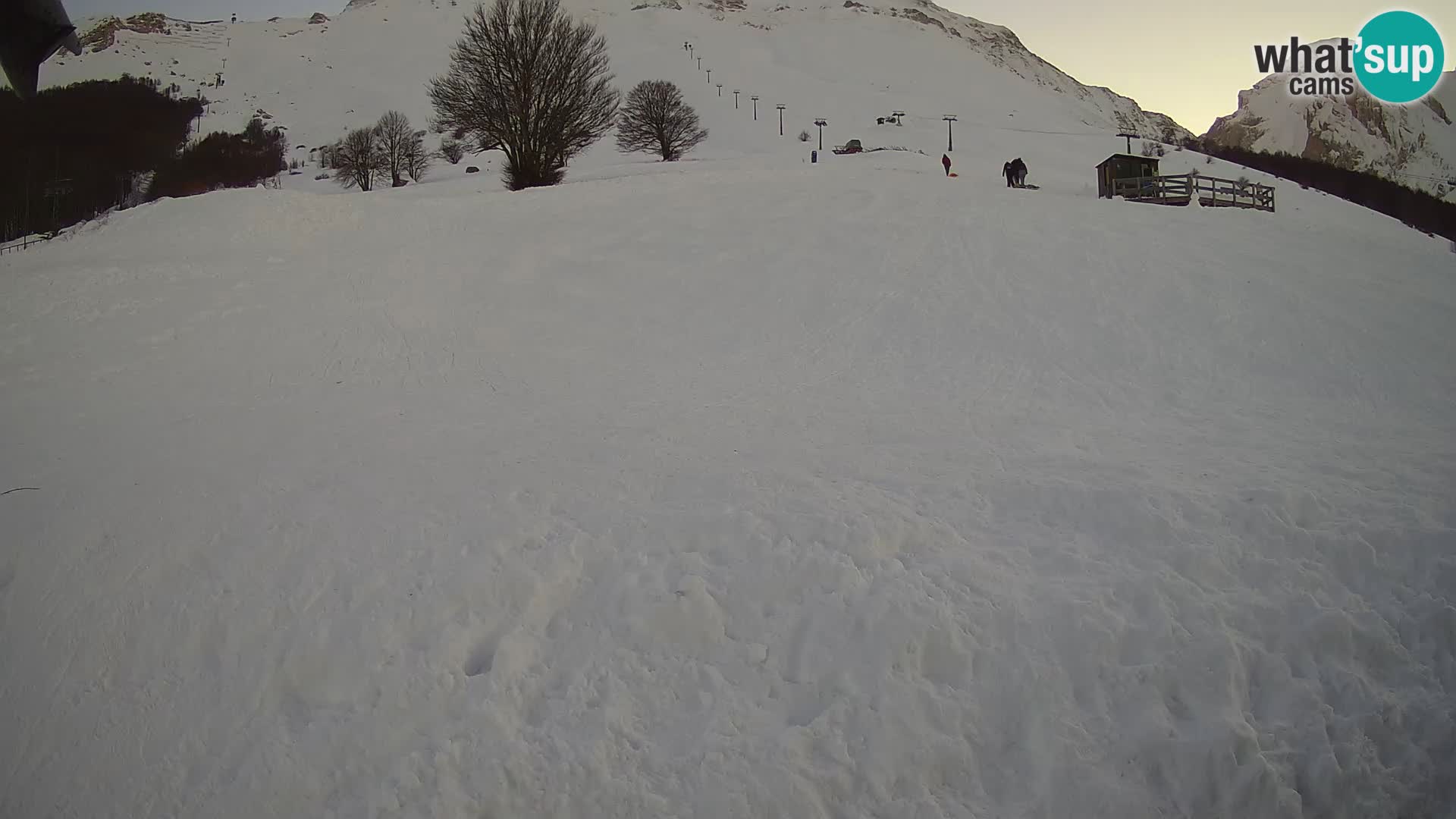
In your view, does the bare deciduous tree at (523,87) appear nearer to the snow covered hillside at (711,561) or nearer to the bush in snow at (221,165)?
the bush in snow at (221,165)


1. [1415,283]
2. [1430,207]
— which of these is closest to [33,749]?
[1415,283]

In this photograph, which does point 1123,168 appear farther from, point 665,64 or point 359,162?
point 665,64

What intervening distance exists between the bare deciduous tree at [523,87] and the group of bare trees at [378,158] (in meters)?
22.9

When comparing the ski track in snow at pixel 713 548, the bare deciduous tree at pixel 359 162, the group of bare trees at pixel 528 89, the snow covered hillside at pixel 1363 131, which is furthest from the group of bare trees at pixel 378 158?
the snow covered hillside at pixel 1363 131

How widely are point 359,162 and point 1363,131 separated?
211 meters

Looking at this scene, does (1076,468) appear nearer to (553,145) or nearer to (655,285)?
(655,285)

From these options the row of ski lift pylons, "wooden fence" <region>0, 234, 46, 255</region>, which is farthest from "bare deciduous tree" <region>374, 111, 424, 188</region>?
"wooden fence" <region>0, 234, 46, 255</region>

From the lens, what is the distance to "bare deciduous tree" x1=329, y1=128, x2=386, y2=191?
49.2m

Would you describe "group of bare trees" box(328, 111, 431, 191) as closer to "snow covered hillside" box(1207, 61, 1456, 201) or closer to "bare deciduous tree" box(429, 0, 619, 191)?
"bare deciduous tree" box(429, 0, 619, 191)

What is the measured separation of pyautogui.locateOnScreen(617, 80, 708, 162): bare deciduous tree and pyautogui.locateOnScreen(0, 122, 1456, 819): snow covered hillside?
37.3 metres

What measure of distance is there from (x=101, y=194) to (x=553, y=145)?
17.4 m

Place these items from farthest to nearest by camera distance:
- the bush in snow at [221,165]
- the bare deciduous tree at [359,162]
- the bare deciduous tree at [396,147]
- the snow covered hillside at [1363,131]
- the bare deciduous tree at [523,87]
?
the snow covered hillside at [1363,131] < the bare deciduous tree at [396,147] < the bare deciduous tree at [359,162] < the bush in snow at [221,165] < the bare deciduous tree at [523,87]

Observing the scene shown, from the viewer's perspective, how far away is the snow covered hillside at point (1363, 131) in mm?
150000

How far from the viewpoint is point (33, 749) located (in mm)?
4684
